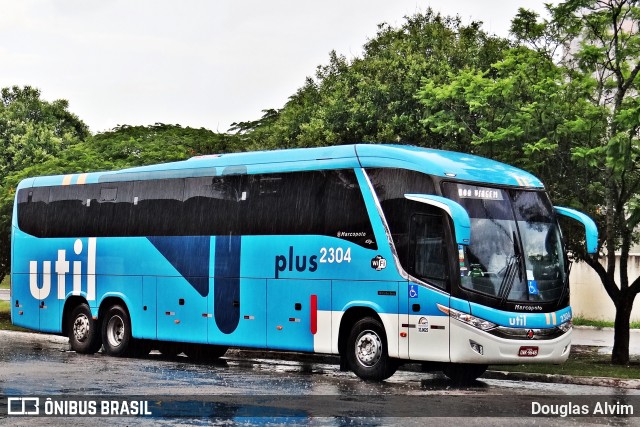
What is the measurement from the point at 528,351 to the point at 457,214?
2558 mm

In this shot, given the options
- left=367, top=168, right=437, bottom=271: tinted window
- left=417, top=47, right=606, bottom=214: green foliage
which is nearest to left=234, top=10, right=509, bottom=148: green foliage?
left=417, top=47, right=606, bottom=214: green foliage

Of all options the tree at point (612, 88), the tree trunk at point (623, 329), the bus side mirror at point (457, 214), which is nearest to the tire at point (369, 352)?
the bus side mirror at point (457, 214)

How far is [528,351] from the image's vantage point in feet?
57.9

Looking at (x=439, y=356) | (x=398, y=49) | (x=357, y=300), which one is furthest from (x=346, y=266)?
(x=398, y=49)

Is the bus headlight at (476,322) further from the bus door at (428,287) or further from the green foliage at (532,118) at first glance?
the green foliage at (532,118)

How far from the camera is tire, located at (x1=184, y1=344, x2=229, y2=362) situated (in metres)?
24.2

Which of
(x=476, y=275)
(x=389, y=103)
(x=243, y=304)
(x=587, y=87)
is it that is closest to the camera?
(x=476, y=275)

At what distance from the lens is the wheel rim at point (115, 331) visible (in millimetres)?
23859

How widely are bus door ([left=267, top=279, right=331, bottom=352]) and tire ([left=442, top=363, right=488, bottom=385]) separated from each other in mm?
2105

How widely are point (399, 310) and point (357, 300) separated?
3.27 feet

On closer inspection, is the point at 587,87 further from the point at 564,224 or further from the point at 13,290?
the point at 13,290

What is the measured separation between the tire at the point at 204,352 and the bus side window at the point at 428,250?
23.9 ft

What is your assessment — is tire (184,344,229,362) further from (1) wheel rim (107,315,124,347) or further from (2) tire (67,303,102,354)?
(2) tire (67,303,102,354)

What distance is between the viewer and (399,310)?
1822 centimetres
